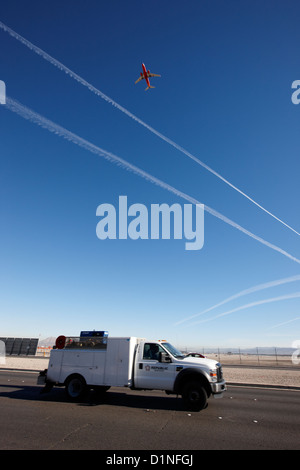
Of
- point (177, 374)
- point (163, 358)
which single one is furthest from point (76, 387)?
point (177, 374)

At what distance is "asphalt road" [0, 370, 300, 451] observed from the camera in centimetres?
602

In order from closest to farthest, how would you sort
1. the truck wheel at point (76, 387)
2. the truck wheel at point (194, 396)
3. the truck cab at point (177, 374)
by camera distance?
the truck wheel at point (194, 396), the truck cab at point (177, 374), the truck wheel at point (76, 387)

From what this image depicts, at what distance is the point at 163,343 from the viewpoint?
35.2 feet

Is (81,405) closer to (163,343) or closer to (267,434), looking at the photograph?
(163,343)

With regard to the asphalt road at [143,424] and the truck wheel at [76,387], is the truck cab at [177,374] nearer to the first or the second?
the asphalt road at [143,424]

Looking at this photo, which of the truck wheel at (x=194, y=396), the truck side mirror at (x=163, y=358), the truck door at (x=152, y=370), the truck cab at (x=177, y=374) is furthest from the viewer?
the truck side mirror at (x=163, y=358)

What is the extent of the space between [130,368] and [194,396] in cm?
246

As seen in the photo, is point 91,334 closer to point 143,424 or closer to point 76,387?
point 76,387

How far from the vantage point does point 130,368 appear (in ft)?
33.7

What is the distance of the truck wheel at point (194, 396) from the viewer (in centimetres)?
912

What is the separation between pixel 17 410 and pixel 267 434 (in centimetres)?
751

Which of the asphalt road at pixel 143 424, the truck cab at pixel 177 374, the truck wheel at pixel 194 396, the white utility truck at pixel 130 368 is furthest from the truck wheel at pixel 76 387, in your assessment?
the truck wheel at pixel 194 396
